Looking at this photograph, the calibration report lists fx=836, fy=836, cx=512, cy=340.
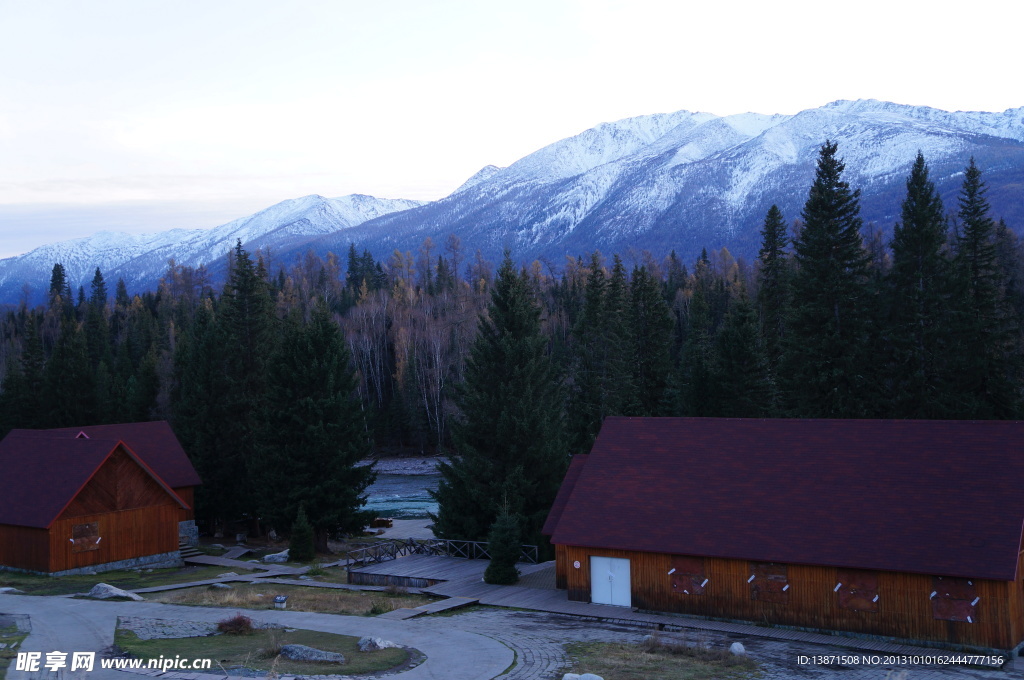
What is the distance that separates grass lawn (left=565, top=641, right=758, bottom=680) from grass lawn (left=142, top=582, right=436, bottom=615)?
27.2 ft

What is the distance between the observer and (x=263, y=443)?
4650 centimetres

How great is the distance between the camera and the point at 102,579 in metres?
35.6

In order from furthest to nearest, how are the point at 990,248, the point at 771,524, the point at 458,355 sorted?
the point at 458,355 → the point at 990,248 → the point at 771,524

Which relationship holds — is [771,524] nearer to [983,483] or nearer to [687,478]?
[687,478]

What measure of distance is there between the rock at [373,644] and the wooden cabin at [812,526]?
29.9 ft

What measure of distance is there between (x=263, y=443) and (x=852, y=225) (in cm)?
3427

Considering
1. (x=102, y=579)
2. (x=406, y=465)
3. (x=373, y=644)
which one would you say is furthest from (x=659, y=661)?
(x=406, y=465)

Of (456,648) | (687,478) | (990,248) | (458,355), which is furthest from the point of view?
(458,355)

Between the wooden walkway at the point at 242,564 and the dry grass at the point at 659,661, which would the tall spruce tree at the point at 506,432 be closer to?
the wooden walkway at the point at 242,564

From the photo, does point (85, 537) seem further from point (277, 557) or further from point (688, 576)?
point (688, 576)

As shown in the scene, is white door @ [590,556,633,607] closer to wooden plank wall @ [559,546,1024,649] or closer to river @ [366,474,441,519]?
wooden plank wall @ [559,546,1024,649]

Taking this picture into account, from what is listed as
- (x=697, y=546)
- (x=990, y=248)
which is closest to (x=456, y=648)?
(x=697, y=546)

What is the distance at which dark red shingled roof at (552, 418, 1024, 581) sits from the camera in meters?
23.5

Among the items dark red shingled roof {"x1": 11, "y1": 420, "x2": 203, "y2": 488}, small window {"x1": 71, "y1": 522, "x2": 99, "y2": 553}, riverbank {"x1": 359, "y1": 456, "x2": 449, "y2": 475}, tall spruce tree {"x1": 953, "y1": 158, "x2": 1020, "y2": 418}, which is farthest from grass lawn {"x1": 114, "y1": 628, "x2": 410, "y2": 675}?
riverbank {"x1": 359, "y1": 456, "x2": 449, "y2": 475}
